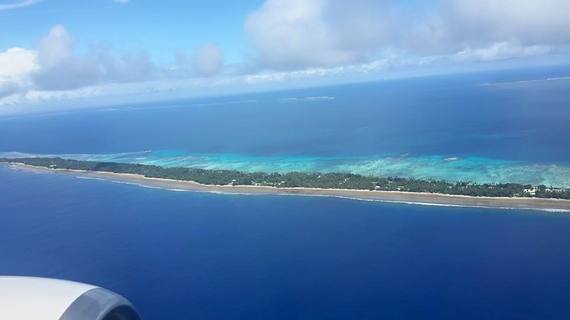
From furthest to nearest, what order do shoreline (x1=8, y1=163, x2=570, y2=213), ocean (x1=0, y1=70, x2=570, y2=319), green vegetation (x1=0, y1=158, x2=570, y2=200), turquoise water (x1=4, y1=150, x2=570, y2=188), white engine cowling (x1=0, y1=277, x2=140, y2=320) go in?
turquoise water (x1=4, y1=150, x2=570, y2=188) → green vegetation (x1=0, y1=158, x2=570, y2=200) → shoreline (x1=8, y1=163, x2=570, y2=213) → ocean (x1=0, y1=70, x2=570, y2=319) → white engine cowling (x1=0, y1=277, x2=140, y2=320)

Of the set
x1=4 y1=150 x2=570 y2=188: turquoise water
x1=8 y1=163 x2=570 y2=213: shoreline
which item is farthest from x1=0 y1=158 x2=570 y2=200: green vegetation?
x1=4 y1=150 x2=570 y2=188: turquoise water

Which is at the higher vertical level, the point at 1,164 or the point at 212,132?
the point at 212,132

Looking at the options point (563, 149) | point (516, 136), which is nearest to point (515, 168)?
point (563, 149)

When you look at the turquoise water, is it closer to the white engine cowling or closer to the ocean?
the ocean

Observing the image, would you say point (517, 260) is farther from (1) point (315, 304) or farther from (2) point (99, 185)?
(2) point (99, 185)

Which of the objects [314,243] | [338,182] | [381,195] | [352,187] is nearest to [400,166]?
[338,182]

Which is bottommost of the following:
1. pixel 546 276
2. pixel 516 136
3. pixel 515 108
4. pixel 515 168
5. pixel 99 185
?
pixel 546 276
